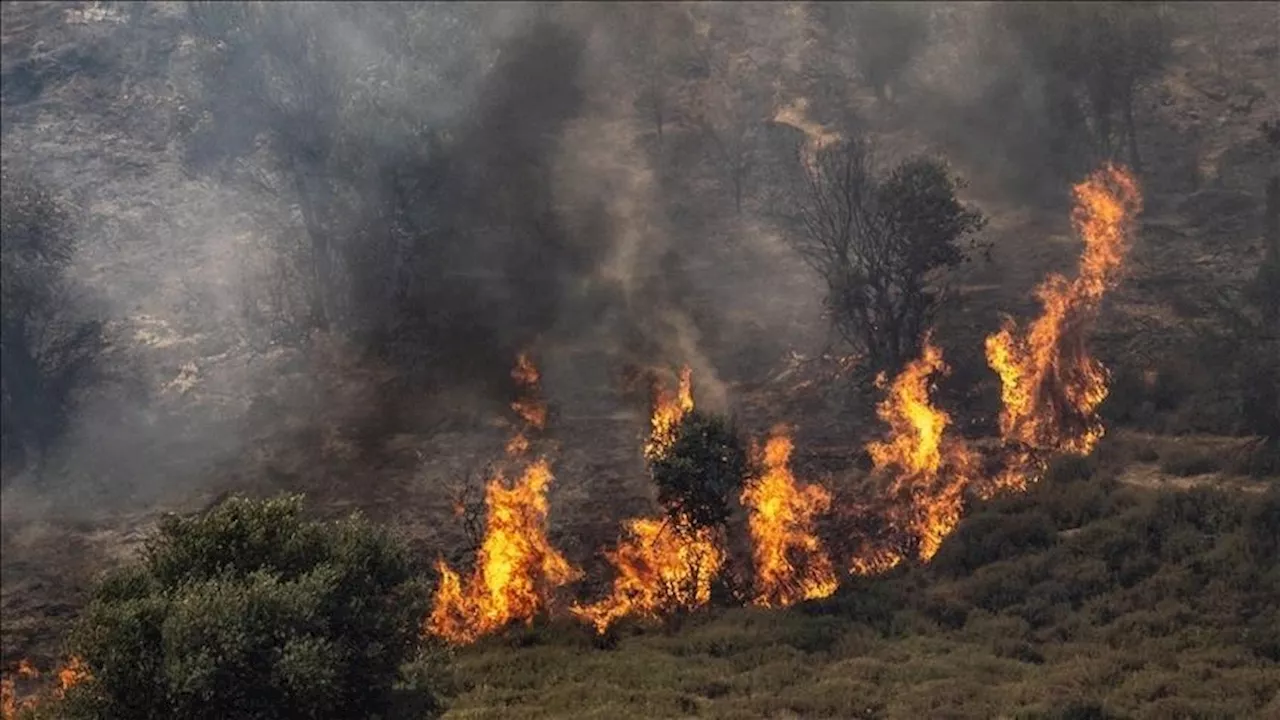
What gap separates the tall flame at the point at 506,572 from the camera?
38.5 metres

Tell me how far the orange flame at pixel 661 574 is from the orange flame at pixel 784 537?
1850 millimetres

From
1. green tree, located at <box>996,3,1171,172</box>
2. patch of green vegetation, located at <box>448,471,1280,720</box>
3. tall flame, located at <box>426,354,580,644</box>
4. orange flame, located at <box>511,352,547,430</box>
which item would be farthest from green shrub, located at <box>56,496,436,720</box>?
green tree, located at <box>996,3,1171,172</box>

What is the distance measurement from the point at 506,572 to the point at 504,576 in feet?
0.74

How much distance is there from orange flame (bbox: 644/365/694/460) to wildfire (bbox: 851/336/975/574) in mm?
8070

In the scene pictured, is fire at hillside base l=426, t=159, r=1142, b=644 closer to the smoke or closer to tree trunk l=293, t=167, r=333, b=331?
the smoke

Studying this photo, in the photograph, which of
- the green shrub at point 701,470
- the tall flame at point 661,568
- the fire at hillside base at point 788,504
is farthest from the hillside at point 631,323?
the green shrub at point 701,470

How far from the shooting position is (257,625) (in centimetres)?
2328

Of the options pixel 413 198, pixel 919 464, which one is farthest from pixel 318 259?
pixel 919 464

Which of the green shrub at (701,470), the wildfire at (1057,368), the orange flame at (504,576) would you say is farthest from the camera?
the wildfire at (1057,368)

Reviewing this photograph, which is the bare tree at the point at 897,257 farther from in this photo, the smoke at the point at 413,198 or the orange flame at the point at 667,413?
the orange flame at the point at 667,413

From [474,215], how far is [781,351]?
841 inches

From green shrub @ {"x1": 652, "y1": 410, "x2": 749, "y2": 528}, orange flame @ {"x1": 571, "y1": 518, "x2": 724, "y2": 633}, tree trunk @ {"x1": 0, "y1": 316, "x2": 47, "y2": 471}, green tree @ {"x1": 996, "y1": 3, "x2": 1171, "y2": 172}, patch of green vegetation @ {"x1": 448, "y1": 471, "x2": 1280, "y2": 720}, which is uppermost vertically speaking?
green tree @ {"x1": 996, "y1": 3, "x2": 1171, "y2": 172}

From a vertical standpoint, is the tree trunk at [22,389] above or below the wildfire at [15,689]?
above

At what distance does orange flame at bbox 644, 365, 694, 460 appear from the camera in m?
39.1
